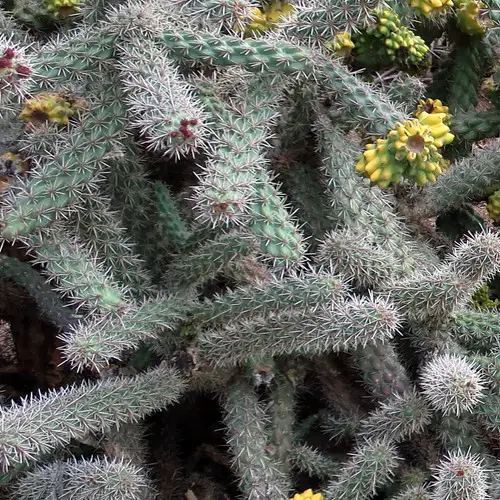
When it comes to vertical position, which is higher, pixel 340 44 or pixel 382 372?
pixel 340 44

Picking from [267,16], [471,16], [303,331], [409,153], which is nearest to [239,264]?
[303,331]

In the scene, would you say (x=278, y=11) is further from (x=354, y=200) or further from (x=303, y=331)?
(x=303, y=331)

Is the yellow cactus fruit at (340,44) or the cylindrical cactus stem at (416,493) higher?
the yellow cactus fruit at (340,44)

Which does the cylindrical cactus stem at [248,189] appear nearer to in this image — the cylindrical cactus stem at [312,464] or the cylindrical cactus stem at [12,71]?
the cylindrical cactus stem at [12,71]

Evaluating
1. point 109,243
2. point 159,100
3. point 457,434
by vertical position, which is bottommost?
point 109,243

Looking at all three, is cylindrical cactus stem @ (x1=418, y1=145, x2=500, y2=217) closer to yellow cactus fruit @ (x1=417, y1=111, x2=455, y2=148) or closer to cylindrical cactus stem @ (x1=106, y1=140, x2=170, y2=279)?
yellow cactus fruit @ (x1=417, y1=111, x2=455, y2=148)

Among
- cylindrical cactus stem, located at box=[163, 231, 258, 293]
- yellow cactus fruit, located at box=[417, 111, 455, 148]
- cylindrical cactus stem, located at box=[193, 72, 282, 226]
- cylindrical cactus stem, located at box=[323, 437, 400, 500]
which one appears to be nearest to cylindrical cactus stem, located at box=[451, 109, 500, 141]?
yellow cactus fruit, located at box=[417, 111, 455, 148]

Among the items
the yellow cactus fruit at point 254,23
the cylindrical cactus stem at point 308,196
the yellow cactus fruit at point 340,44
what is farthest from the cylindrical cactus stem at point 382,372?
the yellow cactus fruit at point 254,23
